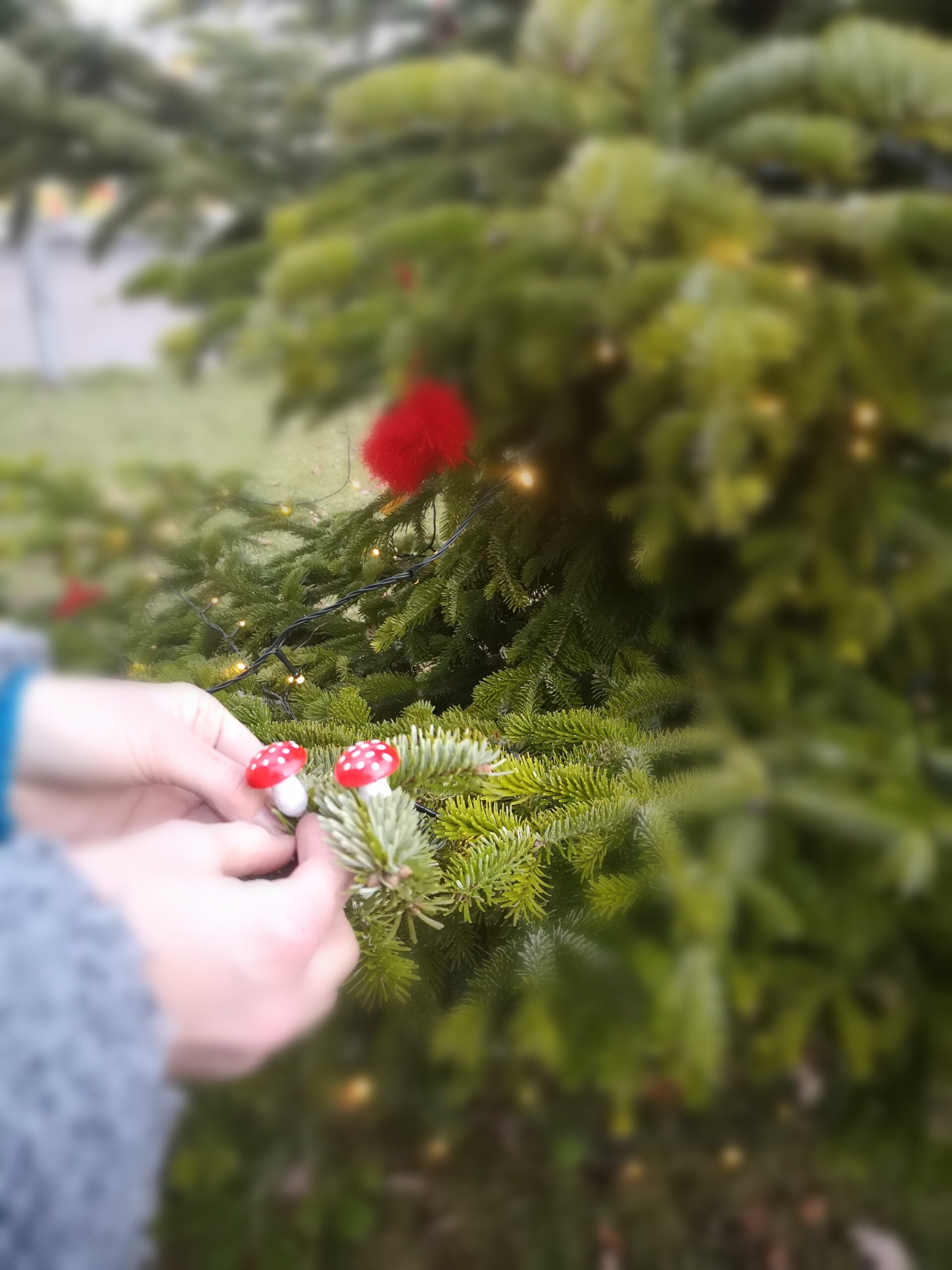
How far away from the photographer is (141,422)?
0.37m

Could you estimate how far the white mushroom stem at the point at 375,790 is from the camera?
569mm

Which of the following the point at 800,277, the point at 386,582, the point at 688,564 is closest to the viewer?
the point at 800,277

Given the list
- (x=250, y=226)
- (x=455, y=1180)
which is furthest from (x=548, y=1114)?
(x=250, y=226)

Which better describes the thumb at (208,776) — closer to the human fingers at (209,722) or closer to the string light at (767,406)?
the human fingers at (209,722)

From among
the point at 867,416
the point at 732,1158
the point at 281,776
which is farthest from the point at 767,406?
the point at 732,1158

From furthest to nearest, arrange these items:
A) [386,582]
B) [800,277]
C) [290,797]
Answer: [386,582]
[290,797]
[800,277]

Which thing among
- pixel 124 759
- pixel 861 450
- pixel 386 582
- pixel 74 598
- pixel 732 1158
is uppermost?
pixel 861 450

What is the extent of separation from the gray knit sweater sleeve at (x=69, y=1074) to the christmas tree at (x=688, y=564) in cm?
15

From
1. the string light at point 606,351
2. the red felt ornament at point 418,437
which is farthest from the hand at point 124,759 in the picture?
the string light at point 606,351

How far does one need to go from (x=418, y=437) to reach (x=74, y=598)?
264 millimetres

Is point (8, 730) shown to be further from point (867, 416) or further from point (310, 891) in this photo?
point (867, 416)

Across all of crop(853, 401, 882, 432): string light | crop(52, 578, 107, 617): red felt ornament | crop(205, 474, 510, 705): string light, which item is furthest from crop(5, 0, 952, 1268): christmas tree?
crop(205, 474, 510, 705): string light

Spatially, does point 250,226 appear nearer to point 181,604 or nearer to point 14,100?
point 14,100

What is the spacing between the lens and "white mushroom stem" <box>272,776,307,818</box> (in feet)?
1.85
